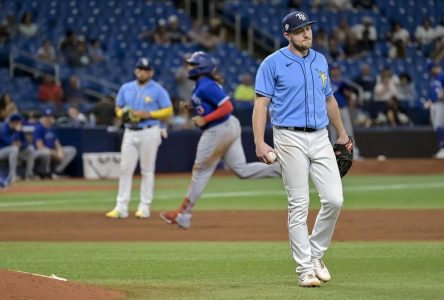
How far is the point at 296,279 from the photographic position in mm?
8977

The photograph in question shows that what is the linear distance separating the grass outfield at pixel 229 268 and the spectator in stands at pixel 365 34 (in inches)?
847

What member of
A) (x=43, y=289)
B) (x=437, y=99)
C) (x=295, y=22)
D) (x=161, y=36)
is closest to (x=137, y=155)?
(x=295, y=22)

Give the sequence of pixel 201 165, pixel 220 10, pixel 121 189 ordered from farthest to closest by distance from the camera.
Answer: pixel 220 10 → pixel 121 189 → pixel 201 165

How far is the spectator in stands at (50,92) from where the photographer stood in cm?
2623

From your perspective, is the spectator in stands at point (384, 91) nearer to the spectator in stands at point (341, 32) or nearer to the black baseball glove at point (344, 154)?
the spectator in stands at point (341, 32)

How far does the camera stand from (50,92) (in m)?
26.3

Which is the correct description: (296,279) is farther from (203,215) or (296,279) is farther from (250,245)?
(203,215)

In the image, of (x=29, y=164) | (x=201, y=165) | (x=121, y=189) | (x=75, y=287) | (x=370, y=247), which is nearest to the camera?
(x=75, y=287)

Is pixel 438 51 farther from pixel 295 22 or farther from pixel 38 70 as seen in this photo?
pixel 295 22

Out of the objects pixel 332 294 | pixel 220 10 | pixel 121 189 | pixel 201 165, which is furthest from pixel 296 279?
pixel 220 10

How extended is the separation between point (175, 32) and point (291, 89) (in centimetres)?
2193

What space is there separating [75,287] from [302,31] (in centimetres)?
258

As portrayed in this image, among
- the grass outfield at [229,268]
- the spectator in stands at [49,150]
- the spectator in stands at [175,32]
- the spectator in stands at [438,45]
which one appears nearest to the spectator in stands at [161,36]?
the spectator in stands at [175,32]

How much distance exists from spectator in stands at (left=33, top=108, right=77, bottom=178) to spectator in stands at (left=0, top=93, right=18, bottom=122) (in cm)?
70
